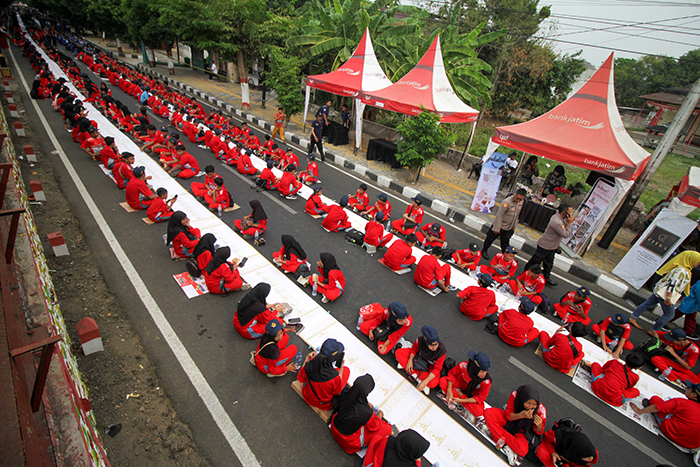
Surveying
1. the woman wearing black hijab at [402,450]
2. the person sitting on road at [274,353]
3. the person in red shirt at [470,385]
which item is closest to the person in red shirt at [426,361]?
the person in red shirt at [470,385]

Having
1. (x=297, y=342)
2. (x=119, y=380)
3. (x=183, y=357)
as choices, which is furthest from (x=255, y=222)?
(x=119, y=380)

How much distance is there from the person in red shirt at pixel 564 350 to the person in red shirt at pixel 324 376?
137 inches

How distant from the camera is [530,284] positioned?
21.3ft

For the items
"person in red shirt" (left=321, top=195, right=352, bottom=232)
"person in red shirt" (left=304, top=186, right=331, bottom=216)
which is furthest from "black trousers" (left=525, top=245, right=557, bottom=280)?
"person in red shirt" (left=304, top=186, right=331, bottom=216)

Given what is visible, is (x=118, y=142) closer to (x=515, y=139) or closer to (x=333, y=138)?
(x=333, y=138)

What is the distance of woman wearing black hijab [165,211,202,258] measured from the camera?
605cm

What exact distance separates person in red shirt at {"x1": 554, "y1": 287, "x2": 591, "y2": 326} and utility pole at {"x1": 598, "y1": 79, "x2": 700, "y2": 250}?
157 inches

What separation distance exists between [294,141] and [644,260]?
42.0 feet

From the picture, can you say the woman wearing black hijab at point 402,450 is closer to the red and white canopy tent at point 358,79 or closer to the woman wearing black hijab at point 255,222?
the woman wearing black hijab at point 255,222

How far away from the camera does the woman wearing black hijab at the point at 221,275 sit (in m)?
5.30

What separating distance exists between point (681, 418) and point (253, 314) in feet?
19.0

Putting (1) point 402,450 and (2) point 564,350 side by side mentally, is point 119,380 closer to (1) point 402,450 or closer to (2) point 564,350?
(1) point 402,450

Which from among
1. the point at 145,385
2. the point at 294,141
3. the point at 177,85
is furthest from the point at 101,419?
the point at 177,85

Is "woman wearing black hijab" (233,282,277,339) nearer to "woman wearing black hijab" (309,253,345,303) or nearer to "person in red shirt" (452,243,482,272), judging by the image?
"woman wearing black hijab" (309,253,345,303)
